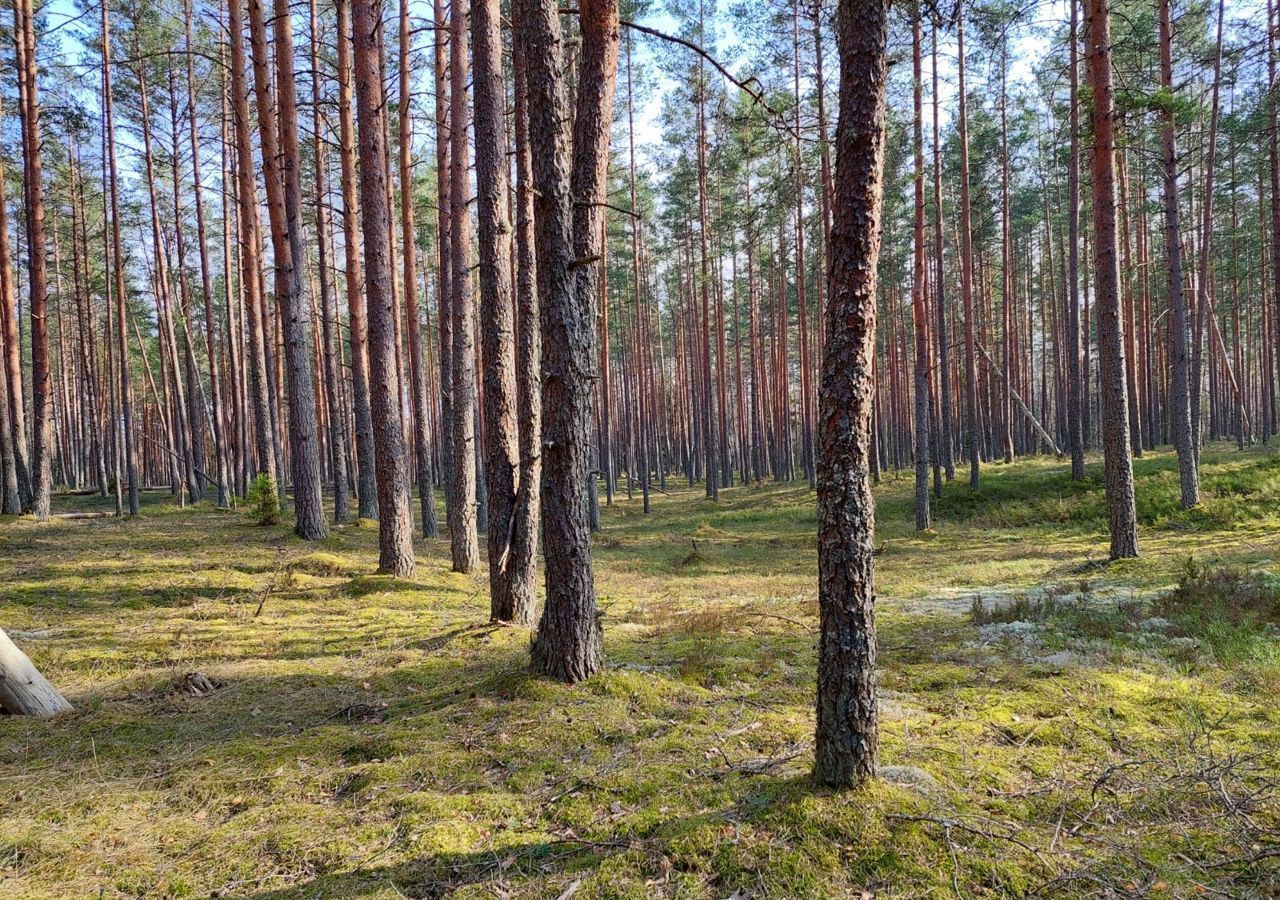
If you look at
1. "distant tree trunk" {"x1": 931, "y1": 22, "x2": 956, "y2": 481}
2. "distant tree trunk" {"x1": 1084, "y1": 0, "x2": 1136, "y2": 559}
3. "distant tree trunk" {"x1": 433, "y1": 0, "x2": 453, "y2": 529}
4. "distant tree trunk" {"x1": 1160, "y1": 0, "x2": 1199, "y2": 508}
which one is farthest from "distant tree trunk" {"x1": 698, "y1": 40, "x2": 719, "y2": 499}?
"distant tree trunk" {"x1": 1084, "y1": 0, "x2": 1136, "y2": 559}

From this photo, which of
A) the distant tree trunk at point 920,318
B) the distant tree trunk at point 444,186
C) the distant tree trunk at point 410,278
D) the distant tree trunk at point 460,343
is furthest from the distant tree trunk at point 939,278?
the distant tree trunk at point 410,278

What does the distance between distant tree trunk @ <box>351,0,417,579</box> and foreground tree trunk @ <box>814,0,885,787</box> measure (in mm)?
7752

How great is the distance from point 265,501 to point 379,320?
6.20m

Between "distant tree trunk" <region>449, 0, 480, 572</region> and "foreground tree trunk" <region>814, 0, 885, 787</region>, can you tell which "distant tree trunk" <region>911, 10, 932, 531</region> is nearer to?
"distant tree trunk" <region>449, 0, 480, 572</region>

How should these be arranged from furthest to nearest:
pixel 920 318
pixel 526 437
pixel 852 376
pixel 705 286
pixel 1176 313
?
pixel 705 286, pixel 920 318, pixel 1176 313, pixel 526 437, pixel 852 376

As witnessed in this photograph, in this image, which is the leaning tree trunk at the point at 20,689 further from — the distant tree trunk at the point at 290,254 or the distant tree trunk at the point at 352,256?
the distant tree trunk at the point at 352,256

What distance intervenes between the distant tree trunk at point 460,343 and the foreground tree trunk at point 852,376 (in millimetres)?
7773

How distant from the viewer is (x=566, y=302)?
4.85 meters

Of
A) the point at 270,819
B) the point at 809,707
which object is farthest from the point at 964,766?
the point at 270,819

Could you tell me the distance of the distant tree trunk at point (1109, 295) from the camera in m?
10.0

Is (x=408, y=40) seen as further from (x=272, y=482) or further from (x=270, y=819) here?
(x=270, y=819)

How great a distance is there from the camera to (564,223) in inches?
193

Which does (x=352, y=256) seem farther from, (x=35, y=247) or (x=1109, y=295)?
(x=1109, y=295)

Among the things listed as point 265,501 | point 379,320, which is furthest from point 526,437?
point 265,501
